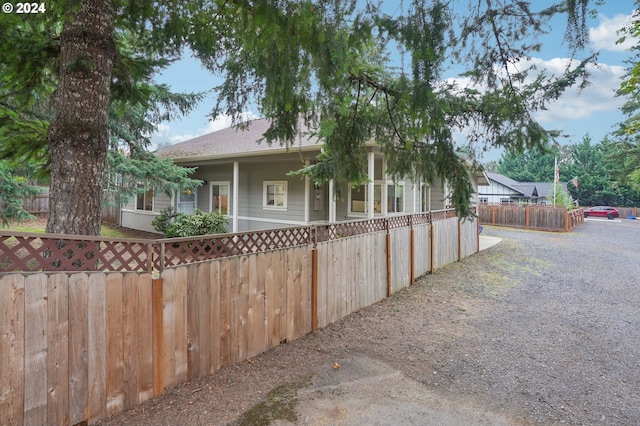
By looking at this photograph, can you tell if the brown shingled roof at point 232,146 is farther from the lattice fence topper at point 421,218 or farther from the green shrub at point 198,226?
the lattice fence topper at point 421,218

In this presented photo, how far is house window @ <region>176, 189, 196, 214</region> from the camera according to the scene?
13854 millimetres

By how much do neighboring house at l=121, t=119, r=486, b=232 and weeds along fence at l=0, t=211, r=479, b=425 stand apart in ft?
16.3

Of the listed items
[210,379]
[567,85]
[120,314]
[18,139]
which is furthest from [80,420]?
[567,85]

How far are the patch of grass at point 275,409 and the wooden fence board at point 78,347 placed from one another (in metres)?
1.12

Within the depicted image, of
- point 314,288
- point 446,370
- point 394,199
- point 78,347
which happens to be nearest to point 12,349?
point 78,347

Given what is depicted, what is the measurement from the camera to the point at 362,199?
1094 cm

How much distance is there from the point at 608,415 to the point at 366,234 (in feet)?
11.7

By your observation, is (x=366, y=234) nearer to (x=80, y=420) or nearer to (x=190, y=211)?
(x=80, y=420)

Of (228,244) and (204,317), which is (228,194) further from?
(204,317)

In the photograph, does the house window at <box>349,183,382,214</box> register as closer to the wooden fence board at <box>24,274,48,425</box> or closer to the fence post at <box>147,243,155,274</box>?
the fence post at <box>147,243,155,274</box>

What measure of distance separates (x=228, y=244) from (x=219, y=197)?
10.3 m

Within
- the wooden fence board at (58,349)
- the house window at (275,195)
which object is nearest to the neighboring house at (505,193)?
the house window at (275,195)

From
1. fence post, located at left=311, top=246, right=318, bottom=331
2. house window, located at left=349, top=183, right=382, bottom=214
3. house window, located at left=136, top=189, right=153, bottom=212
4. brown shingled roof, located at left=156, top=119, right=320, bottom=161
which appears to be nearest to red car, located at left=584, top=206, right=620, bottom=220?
house window, located at left=349, top=183, right=382, bottom=214

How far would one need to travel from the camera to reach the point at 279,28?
10.00 feet
